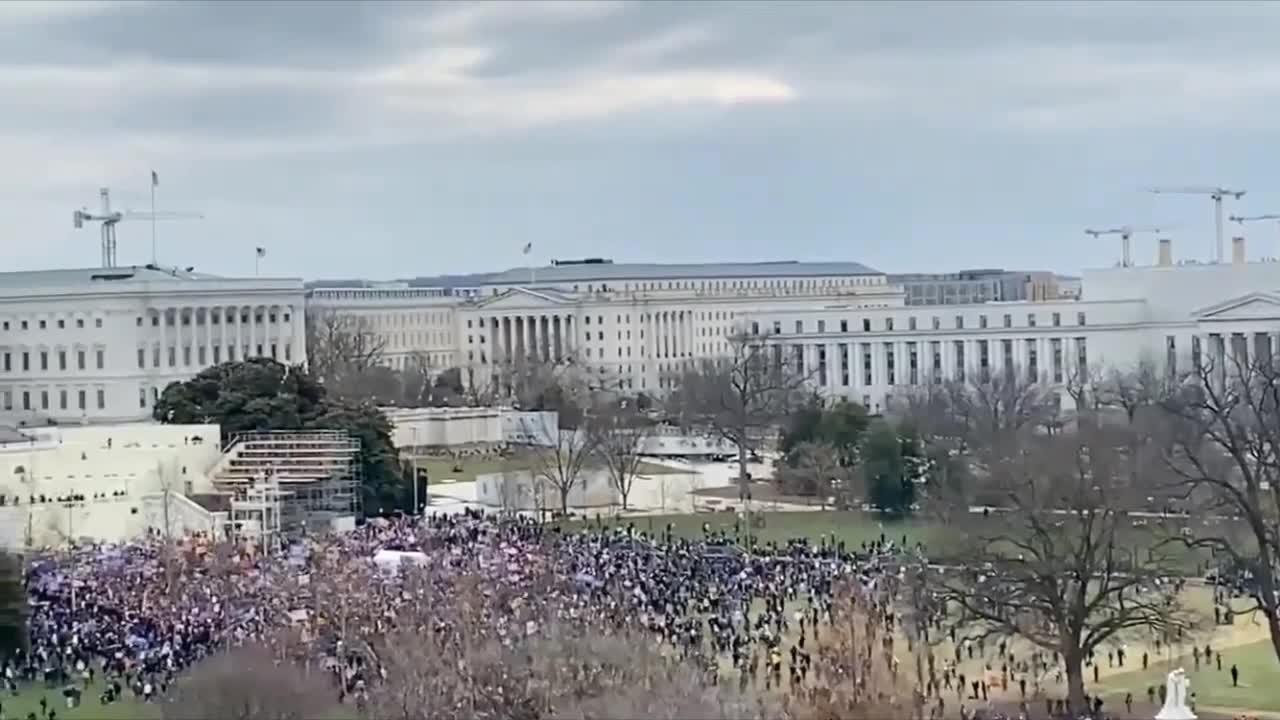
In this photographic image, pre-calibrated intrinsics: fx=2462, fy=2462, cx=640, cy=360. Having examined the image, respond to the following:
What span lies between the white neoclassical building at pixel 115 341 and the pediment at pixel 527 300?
134ft

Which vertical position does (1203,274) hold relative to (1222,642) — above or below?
above

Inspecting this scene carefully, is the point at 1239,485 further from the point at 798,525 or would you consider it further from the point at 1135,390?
the point at 1135,390

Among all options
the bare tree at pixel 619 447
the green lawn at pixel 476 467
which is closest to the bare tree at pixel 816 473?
the bare tree at pixel 619 447

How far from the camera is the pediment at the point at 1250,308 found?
10344 cm

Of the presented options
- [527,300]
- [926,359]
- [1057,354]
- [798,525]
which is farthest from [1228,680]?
[527,300]

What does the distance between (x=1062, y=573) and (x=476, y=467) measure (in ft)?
175

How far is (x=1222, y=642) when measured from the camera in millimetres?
46188

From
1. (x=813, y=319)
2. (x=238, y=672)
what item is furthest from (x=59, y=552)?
(x=813, y=319)

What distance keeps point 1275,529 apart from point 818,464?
3448 centimetres

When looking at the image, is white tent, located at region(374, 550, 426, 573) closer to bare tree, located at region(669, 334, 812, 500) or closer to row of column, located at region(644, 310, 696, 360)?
bare tree, located at region(669, 334, 812, 500)

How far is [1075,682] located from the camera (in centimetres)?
3919

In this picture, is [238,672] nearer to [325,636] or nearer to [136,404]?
[325,636]

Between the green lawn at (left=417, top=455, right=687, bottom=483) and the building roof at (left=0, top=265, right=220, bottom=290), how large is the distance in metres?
27.0

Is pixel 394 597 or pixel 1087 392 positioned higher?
pixel 1087 392
